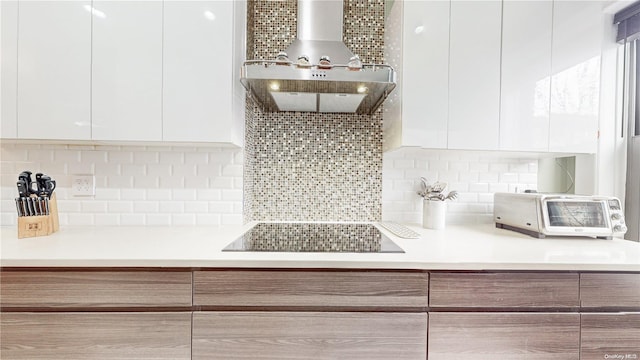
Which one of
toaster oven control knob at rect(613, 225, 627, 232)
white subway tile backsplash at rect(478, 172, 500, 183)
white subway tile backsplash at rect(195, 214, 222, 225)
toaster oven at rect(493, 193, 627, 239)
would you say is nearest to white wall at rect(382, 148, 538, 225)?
white subway tile backsplash at rect(478, 172, 500, 183)

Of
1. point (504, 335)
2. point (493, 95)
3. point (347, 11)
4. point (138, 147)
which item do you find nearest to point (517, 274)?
point (504, 335)

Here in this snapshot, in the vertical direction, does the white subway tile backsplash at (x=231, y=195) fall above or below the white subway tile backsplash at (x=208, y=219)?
above

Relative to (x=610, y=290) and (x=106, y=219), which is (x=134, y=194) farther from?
(x=610, y=290)

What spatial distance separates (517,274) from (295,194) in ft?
3.79

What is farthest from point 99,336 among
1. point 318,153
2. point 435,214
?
point 435,214

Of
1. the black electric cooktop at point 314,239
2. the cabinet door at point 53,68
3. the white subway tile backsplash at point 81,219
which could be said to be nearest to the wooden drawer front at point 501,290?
the black electric cooktop at point 314,239

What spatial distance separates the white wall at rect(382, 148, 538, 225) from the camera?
1708mm

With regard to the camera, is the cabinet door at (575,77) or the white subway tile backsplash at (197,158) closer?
the cabinet door at (575,77)

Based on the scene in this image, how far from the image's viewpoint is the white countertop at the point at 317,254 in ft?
3.07

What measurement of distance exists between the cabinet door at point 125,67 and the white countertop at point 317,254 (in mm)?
512

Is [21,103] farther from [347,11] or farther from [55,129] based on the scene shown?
[347,11]

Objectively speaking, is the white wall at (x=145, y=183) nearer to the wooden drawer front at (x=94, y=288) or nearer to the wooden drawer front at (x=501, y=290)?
the wooden drawer front at (x=94, y=288)

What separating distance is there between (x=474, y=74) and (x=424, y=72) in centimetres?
26

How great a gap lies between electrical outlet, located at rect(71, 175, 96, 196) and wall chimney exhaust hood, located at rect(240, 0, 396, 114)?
105cm
